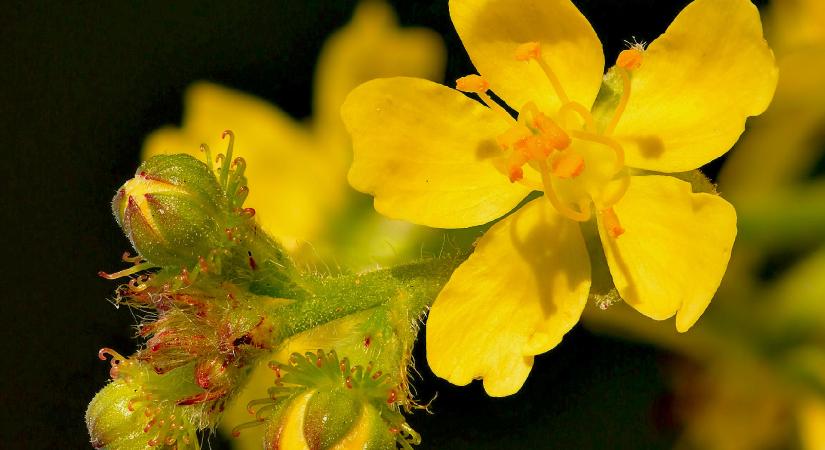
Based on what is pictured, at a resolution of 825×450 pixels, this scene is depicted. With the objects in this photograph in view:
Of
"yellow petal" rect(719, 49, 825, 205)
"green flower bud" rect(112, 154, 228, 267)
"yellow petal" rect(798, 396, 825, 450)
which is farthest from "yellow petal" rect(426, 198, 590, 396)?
"yellow petal" rect(798, 396, 825, 450)

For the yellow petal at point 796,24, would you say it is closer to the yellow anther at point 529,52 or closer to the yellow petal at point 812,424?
the yellow petal at point 812,424

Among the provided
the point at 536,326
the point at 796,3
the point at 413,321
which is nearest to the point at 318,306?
the point at 413,321

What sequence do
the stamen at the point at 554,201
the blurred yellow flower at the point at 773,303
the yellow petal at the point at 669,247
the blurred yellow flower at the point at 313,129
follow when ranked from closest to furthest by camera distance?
the yellow petal at the point at 669,247 < the stamen at the point at 554,201 < the blurred yellow flower at the point at 773,303 < the blurred yellow flower at the point at 313,129

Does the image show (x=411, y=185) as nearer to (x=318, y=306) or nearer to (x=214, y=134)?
(x=318, y=306)

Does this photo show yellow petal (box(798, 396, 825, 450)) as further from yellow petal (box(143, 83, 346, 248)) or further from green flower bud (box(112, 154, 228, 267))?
green flower bud (box(112, 154, 228, 267))

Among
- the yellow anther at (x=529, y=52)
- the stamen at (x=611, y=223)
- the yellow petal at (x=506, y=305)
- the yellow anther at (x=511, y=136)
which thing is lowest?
the yellow petal at (x=506, y=305)

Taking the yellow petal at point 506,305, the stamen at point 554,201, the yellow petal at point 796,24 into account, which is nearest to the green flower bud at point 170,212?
the yellow petal at point 506,305
